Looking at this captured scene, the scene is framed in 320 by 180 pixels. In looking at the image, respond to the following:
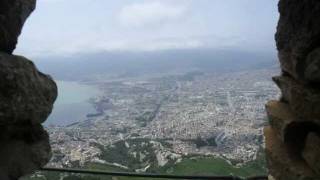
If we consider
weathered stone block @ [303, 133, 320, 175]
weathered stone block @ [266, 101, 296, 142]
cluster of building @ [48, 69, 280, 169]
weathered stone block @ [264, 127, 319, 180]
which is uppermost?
weathered stone block @ [266, 101, 296, 142]

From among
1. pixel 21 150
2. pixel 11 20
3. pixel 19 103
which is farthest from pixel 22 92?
pixel 11 20

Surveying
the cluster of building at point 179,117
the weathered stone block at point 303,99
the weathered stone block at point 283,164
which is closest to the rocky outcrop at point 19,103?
the weathered stone block at point 283,164

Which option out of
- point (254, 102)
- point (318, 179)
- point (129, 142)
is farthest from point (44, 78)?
A: point (254, 102)

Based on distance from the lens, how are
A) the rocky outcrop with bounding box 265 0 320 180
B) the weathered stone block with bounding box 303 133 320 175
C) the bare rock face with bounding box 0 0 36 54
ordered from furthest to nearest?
the bare rock face with bounding box 0 0 36 54 → the rocky outcrop with bounding box 265 0 320 180 → the weathered stone block with bounding box 303 133 320 175

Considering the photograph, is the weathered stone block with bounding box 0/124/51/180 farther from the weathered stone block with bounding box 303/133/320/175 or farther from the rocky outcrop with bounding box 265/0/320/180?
the weathered stone block with bounding box 303/133/320/175

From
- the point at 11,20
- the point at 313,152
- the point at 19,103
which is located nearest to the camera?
the point at 313,152

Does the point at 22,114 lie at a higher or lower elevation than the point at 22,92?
lower

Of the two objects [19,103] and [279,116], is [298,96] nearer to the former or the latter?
[279,116]

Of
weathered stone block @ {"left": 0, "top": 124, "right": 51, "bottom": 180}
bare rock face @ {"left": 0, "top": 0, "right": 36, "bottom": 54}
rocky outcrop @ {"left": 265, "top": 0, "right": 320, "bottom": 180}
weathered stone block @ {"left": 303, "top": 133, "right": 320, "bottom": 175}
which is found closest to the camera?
weathered stone block @ {"left": 303, "top": 133, "right": 320, "bottom": 175}

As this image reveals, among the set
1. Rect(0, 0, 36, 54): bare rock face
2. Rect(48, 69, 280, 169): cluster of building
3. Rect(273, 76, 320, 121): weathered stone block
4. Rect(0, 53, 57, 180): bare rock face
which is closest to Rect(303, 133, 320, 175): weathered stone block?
Rect(273, 76, 320, 121): weathered stone block
